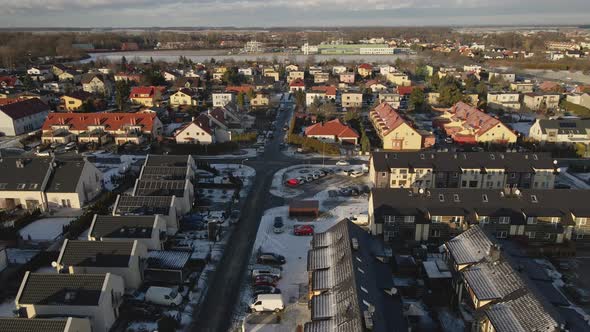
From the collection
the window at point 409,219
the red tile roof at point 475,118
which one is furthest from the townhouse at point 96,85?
the window at point 409,219

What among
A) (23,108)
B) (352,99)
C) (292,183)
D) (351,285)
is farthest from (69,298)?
(352,99)

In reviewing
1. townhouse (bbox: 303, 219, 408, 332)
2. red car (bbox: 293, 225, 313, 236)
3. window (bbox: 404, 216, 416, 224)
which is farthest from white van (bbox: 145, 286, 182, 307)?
window (bbox: 404, 216, 416, 224)

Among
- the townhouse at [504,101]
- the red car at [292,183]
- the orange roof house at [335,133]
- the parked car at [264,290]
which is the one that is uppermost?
the townhouse at [504,101]

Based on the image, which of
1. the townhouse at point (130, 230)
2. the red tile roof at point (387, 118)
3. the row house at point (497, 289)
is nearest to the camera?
the row house at point (497, 289)

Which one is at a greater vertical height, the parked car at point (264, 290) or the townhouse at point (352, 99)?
the townhouse at point (352, 99)

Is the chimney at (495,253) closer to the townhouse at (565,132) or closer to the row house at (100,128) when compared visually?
the townhouse at (565,132)

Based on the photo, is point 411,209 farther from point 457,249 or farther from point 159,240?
point 159,240
